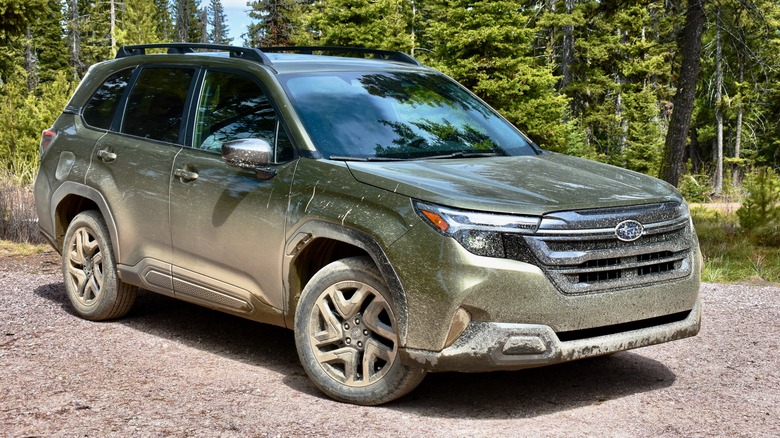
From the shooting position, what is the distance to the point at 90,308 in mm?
7098

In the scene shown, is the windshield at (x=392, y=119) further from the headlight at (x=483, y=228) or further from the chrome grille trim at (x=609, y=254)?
the chrome grille trim at (x=609, y=254)

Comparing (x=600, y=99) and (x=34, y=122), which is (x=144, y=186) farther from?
(x=600, y=99)

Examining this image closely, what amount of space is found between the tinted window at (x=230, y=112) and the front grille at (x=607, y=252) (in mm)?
1906

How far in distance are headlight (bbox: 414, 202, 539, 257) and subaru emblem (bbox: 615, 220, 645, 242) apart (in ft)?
1.58

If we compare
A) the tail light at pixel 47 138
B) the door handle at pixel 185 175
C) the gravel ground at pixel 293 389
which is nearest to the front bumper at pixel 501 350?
the gravel ground at pixel 293 389

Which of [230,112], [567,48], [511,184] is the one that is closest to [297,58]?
[230,112]

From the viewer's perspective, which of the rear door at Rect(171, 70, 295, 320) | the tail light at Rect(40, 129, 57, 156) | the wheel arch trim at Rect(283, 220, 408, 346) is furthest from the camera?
the tail light at Rect(40, 129, 57, 156)

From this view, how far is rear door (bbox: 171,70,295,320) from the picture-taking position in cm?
545

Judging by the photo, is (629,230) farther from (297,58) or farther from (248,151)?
(297,58)

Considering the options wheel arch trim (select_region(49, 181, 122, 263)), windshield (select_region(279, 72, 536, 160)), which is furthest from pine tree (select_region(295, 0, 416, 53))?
windshield (select_region(279, 72, 536, 160))

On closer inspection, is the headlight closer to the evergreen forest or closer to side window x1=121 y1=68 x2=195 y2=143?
side window x1=121 y1=68 x2=195 y2=143

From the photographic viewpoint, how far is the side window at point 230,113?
572cm

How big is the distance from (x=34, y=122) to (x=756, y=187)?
48.8ft

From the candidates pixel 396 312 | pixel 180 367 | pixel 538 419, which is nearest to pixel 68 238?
pixel 180 367
